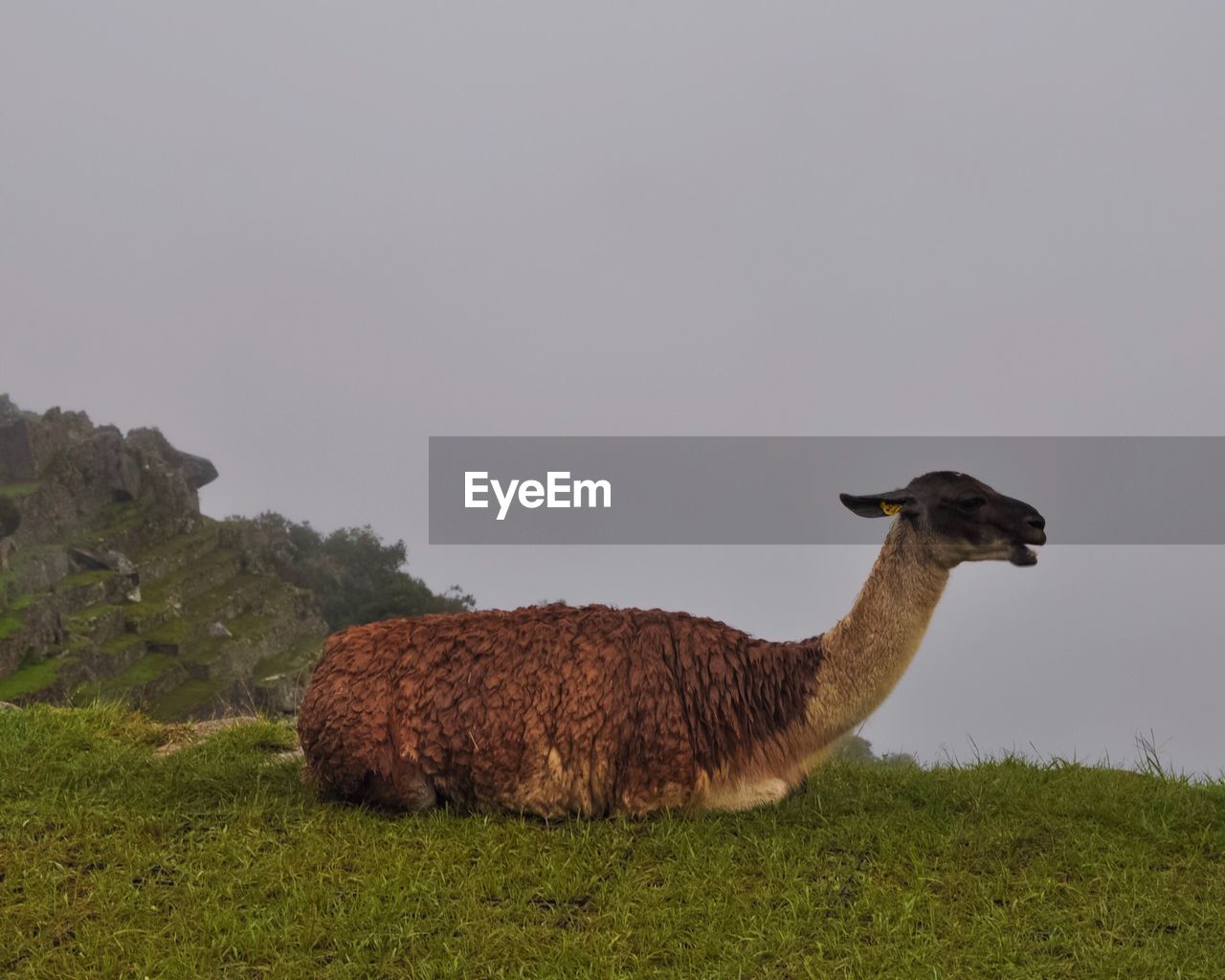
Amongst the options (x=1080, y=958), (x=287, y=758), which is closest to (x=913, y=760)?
(x=1080, y=958)

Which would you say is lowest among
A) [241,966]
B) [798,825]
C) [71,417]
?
[241,966]

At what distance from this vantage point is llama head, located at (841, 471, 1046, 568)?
622 centimetres

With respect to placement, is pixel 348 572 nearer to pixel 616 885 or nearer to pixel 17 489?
pixel 17 489

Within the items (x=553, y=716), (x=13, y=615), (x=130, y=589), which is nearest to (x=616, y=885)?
(x=553, y=716)

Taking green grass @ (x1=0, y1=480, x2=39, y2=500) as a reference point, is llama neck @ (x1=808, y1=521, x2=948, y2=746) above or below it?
below

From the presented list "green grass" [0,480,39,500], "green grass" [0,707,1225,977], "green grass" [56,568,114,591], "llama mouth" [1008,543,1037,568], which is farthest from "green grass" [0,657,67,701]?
"llama mouth" [1008,543,1037,568]

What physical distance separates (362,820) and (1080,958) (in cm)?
394

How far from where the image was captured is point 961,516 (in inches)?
249

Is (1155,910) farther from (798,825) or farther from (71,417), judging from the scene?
(71,417)

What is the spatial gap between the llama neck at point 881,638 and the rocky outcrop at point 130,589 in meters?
27.5

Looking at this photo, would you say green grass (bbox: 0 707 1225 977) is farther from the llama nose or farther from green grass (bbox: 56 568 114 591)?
green grass (bbox: 56 568 114 591)

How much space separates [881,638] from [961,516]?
906 mm

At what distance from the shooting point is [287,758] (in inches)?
316

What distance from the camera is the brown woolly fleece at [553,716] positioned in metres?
6.19
